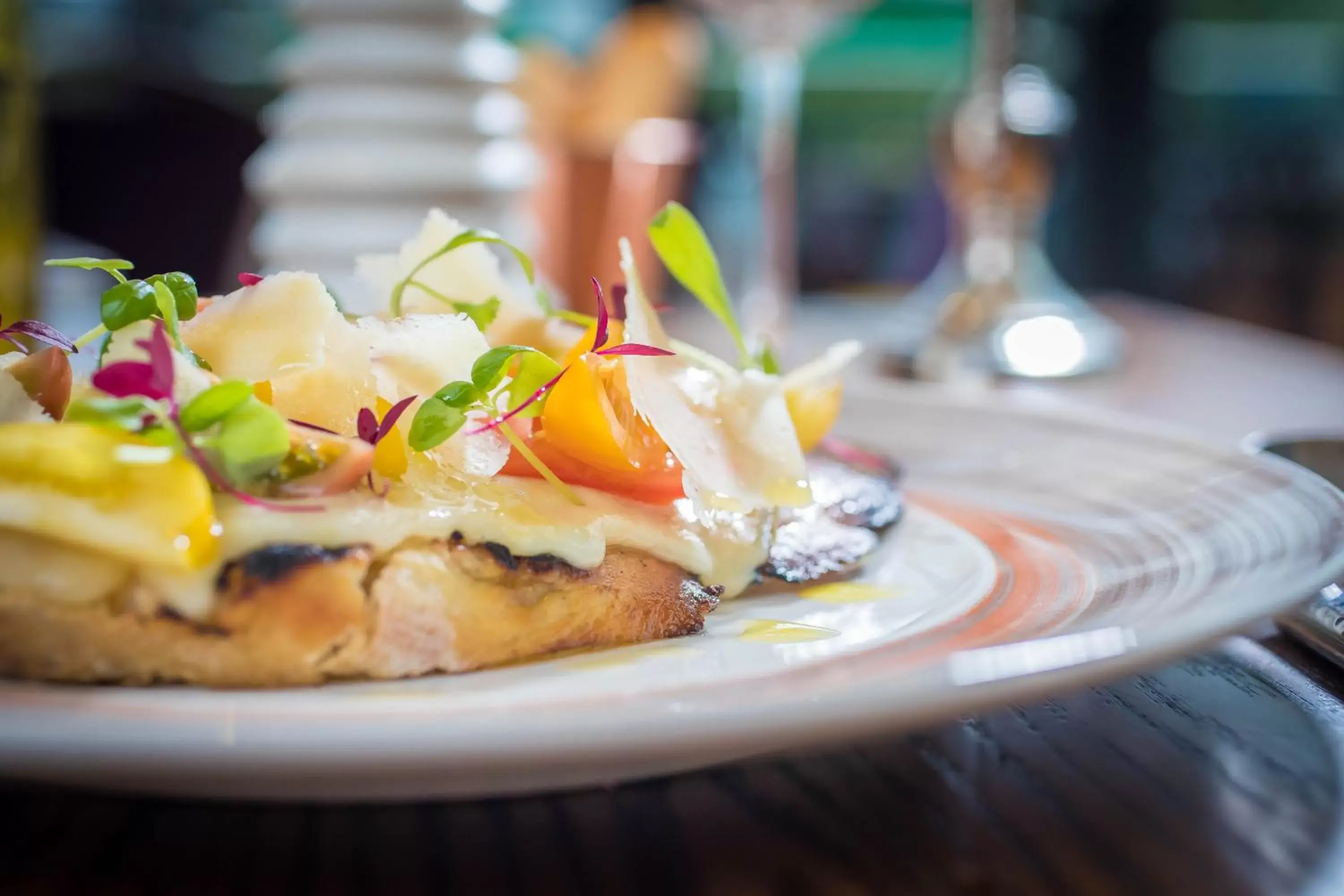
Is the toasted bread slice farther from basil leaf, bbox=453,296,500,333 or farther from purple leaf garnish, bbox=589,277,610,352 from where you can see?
basil leaf, bbox=453,296,500,333

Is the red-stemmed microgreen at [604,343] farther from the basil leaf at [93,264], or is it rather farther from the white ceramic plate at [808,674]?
the basil leaf at [93,264]

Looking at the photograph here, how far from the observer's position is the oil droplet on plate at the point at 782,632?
2.14 ft

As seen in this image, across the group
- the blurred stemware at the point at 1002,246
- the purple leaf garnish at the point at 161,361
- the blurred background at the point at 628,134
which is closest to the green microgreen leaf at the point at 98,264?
the purple leaf garnish at the point at 161,361

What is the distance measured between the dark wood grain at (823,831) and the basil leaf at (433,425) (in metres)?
0.20

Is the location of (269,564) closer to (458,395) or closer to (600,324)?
(458,395)

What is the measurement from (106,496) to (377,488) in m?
Answer: 0.14

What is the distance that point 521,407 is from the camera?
687 mm

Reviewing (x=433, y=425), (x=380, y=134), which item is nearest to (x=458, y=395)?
(x=433, y=425)

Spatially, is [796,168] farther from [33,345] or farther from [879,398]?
[33,345]

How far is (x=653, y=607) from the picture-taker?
2.17ft

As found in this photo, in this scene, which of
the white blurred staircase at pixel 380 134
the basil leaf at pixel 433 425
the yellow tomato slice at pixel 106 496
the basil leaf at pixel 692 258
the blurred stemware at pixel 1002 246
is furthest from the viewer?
the white blurred staircase at pixel 380 134

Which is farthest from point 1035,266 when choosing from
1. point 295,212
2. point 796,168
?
point 796,168

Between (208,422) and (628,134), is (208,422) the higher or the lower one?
the lower one

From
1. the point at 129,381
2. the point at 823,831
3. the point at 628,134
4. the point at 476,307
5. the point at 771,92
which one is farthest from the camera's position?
the point at 628,134
